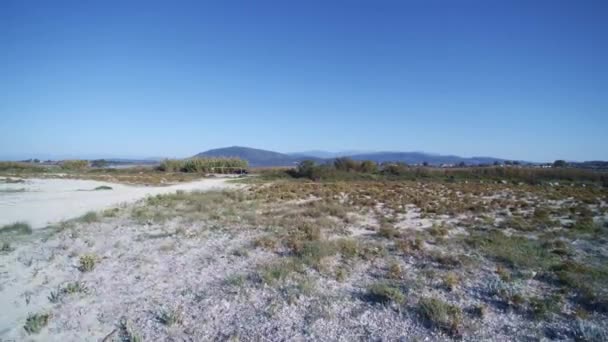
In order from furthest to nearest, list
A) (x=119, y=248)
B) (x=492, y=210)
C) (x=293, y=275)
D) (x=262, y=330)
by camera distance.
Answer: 1. (x=492, y=210)
2. (x=119, y=248)
3. (x=293, y=275)
4. (x=262, y=330)

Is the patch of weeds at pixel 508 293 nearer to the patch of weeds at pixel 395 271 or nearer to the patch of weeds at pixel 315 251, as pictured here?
the patch of weeds at pixel 395 271

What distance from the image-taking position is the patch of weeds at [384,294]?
5613 millimetres

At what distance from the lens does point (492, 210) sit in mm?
15992

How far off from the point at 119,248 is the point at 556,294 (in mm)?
9711

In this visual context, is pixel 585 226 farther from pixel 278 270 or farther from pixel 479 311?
pixel 278 270

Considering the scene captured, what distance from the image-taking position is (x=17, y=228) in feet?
36.8

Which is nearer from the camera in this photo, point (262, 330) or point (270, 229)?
point (262, 330)

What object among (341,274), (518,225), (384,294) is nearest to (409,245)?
(341,274)

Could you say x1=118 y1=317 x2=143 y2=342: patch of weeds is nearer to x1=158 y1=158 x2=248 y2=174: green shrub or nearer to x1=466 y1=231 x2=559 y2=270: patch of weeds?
x1=466 y1=231 x2=559 y2=270: patch of weeds

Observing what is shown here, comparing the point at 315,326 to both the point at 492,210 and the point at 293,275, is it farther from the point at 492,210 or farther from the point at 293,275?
the point at 492,210

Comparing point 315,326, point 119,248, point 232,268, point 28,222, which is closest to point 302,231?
point 232,268

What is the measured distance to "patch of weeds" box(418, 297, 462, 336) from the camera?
4707mm

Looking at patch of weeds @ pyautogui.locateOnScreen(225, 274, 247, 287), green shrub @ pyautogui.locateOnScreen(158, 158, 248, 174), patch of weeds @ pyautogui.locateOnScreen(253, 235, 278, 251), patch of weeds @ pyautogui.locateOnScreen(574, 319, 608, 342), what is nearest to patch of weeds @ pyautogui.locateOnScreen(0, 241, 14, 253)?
patch of weeds @ pyautogui.locateOnScreen(253, 235, 278, 251)

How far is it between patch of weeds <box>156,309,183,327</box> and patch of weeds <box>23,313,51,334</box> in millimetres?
1529
